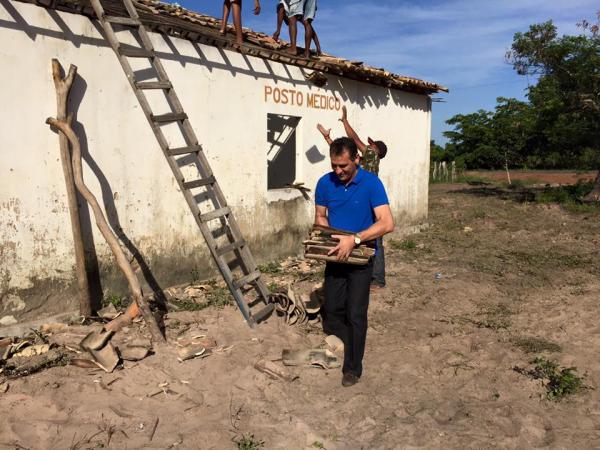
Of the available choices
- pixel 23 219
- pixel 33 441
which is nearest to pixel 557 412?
pixel 33 441

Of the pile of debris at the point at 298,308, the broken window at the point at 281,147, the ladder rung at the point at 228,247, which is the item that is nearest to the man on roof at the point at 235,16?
the broken window at the point at 281,147

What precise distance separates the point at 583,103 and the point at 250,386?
46.0 ft

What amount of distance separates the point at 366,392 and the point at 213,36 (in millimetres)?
4533

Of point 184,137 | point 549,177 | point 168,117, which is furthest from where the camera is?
point 549,177

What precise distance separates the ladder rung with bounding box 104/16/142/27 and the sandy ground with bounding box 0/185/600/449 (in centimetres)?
300

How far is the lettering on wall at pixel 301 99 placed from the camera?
745 centimetres

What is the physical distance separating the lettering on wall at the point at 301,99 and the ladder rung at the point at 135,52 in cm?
217

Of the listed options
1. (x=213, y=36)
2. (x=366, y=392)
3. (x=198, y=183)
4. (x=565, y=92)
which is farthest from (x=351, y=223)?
(x=565, y=92)

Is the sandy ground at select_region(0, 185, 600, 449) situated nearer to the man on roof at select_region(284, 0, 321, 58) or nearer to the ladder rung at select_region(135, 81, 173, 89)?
the ladder rung at select_region(135, 81, 173, 89)

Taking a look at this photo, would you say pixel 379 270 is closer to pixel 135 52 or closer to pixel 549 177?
pixel 135 52

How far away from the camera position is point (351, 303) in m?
4.00

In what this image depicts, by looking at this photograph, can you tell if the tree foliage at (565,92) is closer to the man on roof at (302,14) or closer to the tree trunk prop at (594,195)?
the tree trunk prop at (594,195)

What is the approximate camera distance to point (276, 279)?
709 centimetres

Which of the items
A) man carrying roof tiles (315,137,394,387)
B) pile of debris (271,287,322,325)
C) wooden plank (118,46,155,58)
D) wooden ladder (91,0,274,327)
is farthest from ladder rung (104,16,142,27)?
pile of debris (271,287,322,325)
